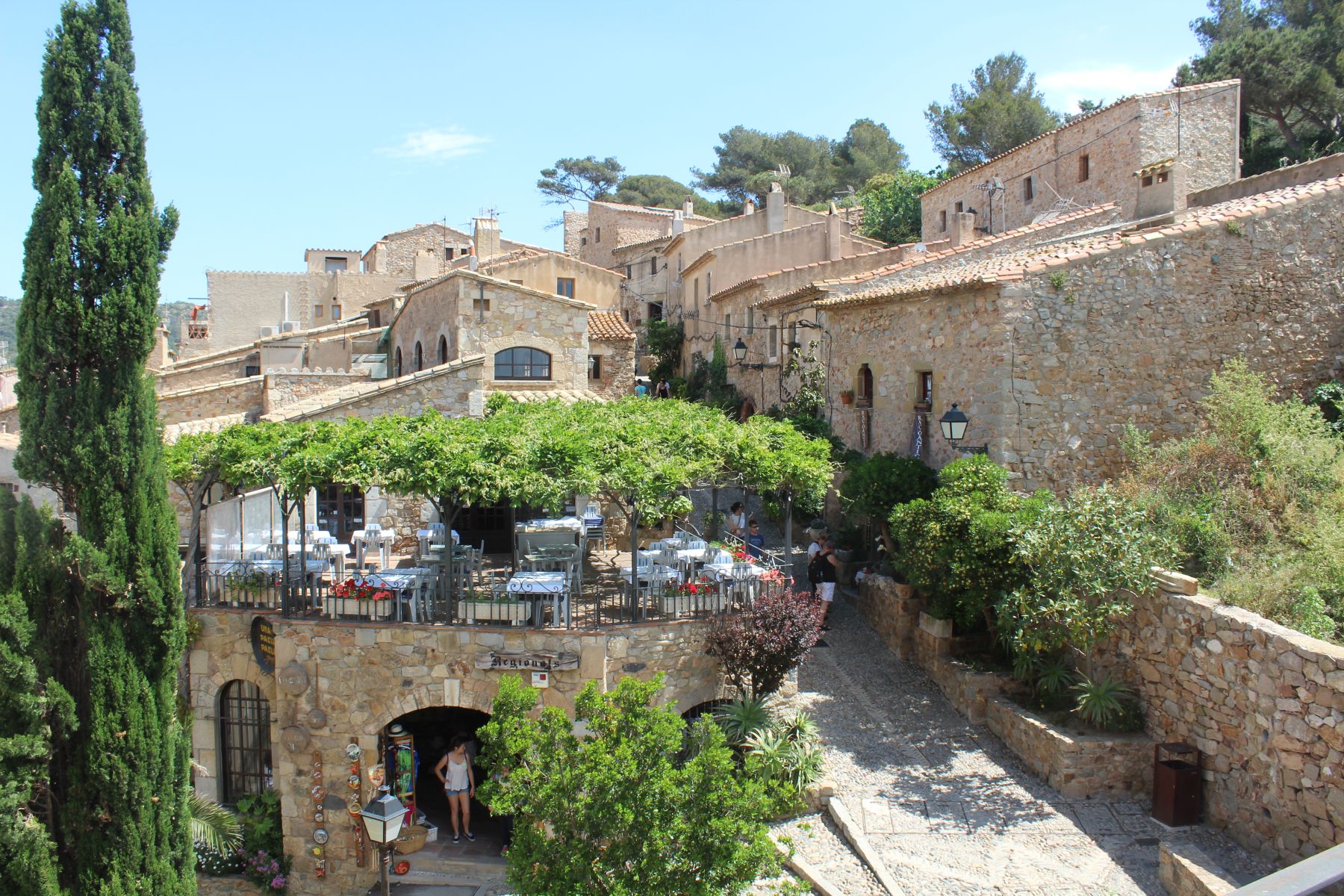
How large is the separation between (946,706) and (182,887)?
34.9 ft

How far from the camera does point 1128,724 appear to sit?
12828mm

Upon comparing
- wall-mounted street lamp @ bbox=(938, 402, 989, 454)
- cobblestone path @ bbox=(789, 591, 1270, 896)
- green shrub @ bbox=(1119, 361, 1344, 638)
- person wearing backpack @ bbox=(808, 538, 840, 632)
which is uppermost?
wall-mounted street lamp @ bbox=(938, 402, 989, 454)

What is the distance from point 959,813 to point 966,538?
3.90 m

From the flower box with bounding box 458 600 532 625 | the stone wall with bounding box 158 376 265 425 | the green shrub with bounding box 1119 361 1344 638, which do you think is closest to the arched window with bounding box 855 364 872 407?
the green shrub with bounding box 1119 361 1344 638

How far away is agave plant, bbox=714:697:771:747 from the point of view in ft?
43.5

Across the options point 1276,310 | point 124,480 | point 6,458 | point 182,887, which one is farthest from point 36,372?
point 1276,310

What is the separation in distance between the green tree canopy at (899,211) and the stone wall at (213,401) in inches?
1028

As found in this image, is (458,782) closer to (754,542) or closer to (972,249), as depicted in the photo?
(754,542)

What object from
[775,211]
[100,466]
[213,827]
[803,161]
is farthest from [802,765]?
[803,161]

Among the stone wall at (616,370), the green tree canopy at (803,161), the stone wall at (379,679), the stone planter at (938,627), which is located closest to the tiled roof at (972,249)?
the stone wall at (616,370)

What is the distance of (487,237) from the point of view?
3619cm

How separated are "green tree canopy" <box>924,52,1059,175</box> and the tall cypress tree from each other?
37395 mm

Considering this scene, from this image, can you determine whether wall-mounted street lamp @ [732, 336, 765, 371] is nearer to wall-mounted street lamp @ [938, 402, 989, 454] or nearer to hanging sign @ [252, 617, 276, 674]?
wall-mounted street lamp @ [938, 402, 989, 454]

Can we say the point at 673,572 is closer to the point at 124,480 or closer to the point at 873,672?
the point at 873,672
